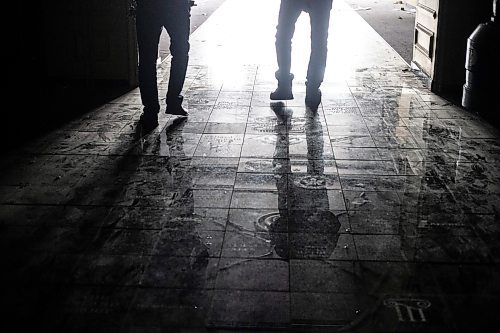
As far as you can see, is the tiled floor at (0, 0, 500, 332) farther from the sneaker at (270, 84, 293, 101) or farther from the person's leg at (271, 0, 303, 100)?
the person's leg at (271, 0, 303, 100)

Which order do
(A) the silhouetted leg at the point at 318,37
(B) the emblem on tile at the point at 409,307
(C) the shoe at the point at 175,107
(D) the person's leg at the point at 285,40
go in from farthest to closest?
(D) the person's leg at the point at 285,40, (A) the silhouetted leg at the point at 318,37, (C) the shoe at the point at 175,107, (B) the emblem on tile at the point at 409,307

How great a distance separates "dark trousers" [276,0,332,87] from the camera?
568 cm

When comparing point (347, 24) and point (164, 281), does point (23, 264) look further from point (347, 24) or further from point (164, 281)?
point (347, 24)

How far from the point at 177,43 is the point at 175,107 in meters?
0.53

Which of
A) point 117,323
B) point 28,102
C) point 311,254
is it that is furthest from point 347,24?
point 117,323

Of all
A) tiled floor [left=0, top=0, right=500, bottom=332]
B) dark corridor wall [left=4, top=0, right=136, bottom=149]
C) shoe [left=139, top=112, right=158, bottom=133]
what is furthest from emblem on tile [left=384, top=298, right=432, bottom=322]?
dark corridor wall [left=4, top=0, right=136, bottom=149]

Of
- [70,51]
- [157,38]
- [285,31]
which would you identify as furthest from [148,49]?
[70,51]

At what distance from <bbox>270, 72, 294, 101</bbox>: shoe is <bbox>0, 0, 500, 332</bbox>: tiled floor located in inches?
6.3

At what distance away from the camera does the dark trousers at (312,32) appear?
5.68 m

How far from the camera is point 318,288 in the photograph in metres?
2.66

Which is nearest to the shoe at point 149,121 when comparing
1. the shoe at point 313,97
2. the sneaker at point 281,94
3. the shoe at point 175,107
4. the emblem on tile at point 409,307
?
the shoe at point 175,107

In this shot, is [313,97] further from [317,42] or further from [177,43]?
[177,43]

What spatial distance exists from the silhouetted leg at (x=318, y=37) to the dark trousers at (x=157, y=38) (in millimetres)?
1184

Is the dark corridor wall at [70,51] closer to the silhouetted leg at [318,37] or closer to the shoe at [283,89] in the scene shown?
the shoe at [283,89]
